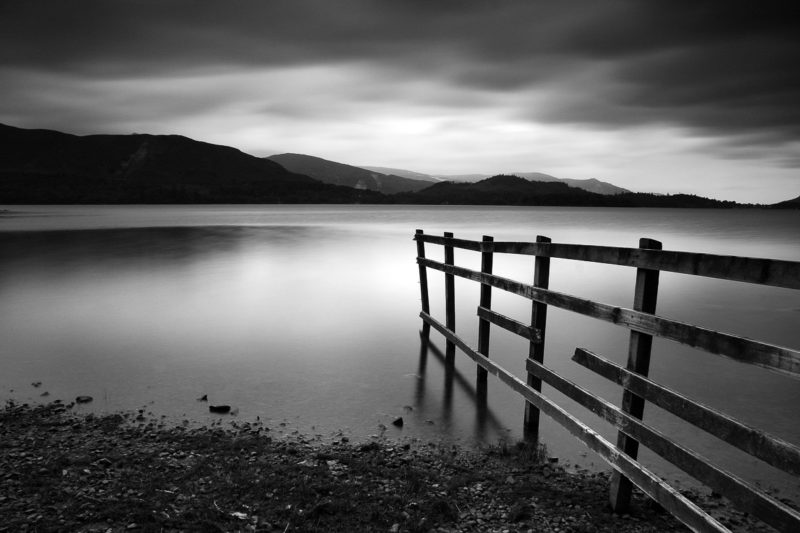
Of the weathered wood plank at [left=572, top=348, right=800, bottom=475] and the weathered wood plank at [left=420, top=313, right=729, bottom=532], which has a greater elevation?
the weathered wood plank at [left=572, top=348, right=800, bottom=475]

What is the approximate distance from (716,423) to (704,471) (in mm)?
478

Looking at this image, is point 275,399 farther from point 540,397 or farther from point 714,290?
point 714,290

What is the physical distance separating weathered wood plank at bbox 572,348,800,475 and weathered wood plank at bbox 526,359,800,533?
0.28 m

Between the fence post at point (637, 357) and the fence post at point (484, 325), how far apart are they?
172 inches

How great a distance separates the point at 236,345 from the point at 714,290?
21107 millimetres

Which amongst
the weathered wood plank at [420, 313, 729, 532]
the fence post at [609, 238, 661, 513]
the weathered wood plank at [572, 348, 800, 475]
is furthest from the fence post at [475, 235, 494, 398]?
the fence post at [609, 238, 661, 513]

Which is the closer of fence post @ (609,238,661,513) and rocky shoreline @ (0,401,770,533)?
fence post @ (609,238,661,513)

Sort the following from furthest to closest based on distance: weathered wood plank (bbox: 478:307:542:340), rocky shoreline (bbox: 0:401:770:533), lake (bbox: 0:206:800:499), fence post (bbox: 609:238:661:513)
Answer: lake (bbox: 0:206:800:499), weathered wood plank (bbox: 478:307:542:340), rocky shoreline (bbox: 0:401:770:533), fence post (bbox: 609:238:661:513)

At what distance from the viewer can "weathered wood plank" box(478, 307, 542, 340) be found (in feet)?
24.0

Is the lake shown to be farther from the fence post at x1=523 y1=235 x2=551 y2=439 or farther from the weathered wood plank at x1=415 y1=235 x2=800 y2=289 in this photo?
the weathered wood plank at x1=415 y1=235 x2=800 y2=289

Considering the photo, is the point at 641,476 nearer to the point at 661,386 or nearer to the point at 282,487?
the point at 661,386

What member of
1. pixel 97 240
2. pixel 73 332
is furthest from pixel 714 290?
pixel 97 240

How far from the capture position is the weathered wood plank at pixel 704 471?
3564 mm

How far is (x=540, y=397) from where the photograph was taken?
23.6 feet
